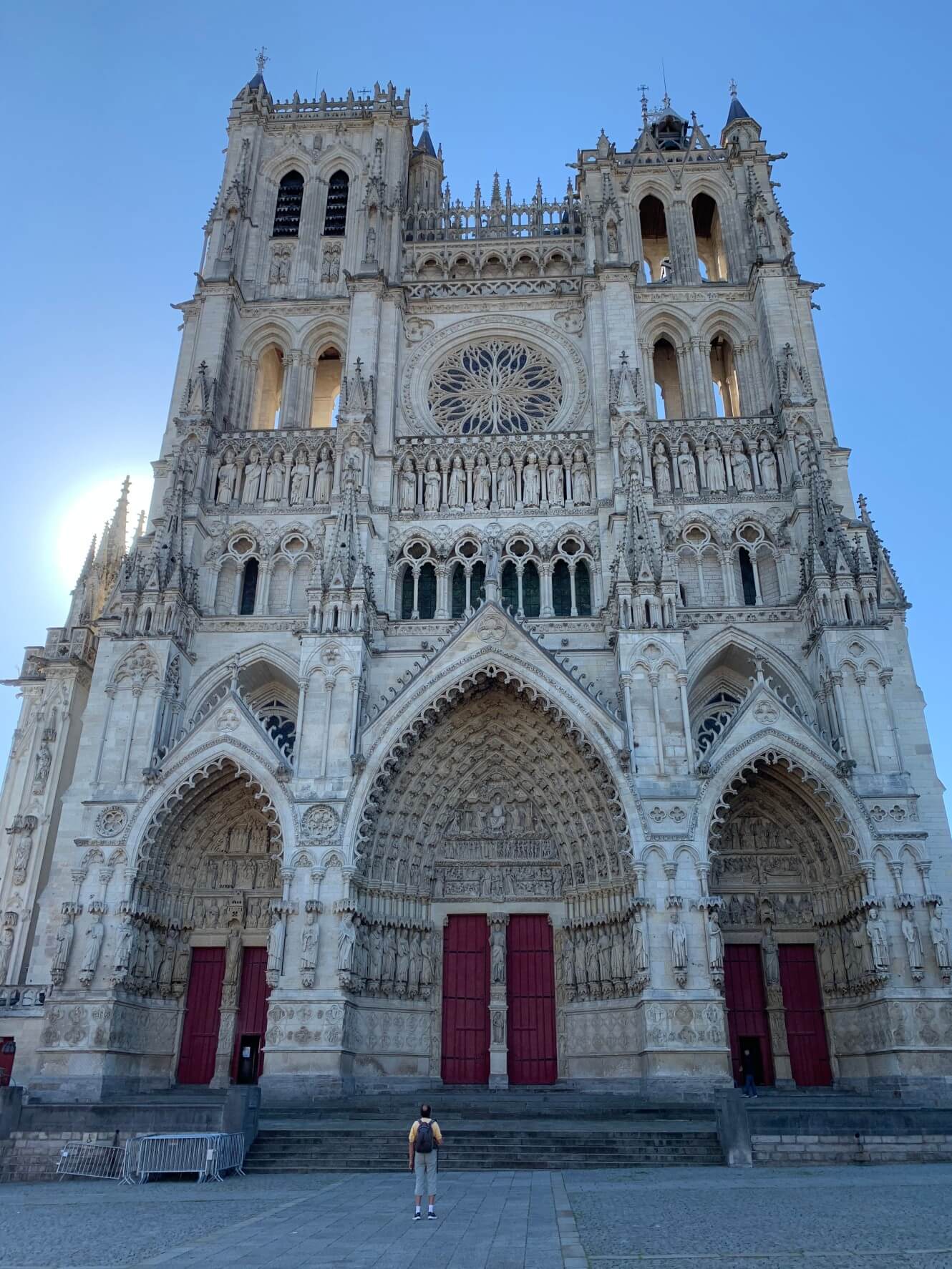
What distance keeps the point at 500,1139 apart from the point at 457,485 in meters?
17.1

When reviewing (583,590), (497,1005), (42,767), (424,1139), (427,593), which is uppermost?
(427,593)

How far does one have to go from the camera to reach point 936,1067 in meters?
18.4

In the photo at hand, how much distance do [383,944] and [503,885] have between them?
3299 mm

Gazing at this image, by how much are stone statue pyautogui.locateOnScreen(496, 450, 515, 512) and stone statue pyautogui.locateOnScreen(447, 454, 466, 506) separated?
0.99 m

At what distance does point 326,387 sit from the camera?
32750 millimetres

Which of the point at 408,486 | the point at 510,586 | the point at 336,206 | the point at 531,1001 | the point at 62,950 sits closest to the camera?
the point at 62,950

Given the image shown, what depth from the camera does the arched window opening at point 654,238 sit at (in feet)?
111

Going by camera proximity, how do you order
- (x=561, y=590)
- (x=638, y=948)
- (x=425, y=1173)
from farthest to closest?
1. (x=561, y=590)
2. (x=638, y=948)
3. (x=425, y=1173)

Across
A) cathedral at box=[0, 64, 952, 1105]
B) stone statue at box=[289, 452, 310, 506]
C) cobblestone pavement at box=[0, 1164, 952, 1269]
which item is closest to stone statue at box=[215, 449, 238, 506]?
cathedral at box=[0, 64, 952, 1105]

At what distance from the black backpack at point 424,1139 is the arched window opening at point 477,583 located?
15.9m

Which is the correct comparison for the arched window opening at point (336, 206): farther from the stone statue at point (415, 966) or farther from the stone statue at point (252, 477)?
the stone statue at point (415, 966)

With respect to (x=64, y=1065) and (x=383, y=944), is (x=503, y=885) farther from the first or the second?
(x=64, y=1065)

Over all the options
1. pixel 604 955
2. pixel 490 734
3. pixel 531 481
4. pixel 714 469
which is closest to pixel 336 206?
pixel 531 481

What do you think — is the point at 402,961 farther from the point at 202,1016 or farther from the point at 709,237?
the point at 709,237
